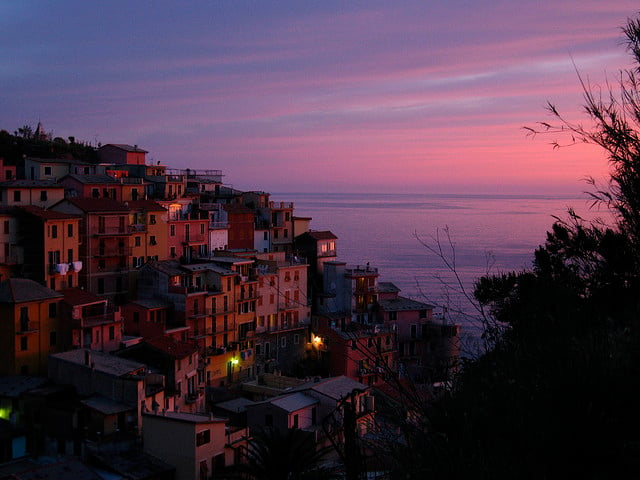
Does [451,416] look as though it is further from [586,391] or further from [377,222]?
[377,222]

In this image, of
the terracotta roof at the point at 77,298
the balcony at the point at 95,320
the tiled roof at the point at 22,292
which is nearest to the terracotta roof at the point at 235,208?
the terracotta roof at the point at 77,298

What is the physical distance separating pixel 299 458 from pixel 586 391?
9168 mm

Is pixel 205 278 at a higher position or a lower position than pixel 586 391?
lower

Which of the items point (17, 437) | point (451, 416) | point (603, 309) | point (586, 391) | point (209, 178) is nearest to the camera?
point (586, 391)

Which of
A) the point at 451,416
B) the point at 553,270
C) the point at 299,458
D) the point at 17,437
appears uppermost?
the point at 553,270

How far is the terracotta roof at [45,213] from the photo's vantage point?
97.8ft

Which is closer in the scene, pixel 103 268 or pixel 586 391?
Result: pixel 586 391

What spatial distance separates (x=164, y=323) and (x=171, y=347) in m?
4.80

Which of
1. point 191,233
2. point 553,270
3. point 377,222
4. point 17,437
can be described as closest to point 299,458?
point 553,270

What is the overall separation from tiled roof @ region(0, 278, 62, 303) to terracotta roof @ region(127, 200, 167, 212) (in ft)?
29.1

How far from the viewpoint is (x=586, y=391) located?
15.9 ft

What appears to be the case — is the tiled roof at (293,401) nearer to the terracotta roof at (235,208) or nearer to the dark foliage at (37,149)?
the terracotta roof at (235,208)

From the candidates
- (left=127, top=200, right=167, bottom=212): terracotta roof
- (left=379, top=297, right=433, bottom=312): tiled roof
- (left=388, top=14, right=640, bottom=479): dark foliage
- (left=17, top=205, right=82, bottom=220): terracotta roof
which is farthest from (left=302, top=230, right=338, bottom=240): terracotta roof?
(left=388, top=14, right=640, bottom=479): dark foliage

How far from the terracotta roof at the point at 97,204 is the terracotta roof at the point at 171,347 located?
809cm
